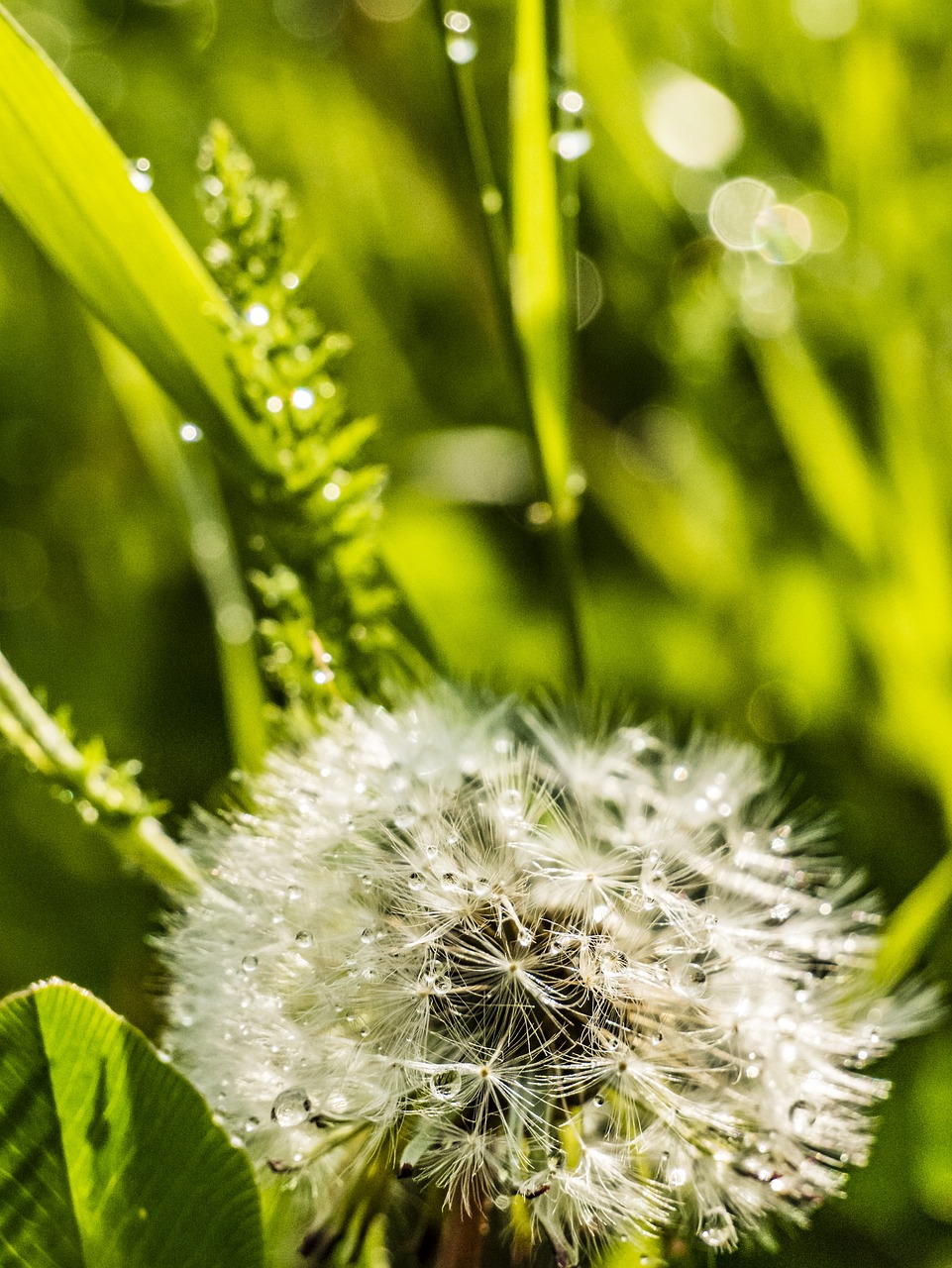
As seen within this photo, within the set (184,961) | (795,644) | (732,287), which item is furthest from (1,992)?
(732,287)

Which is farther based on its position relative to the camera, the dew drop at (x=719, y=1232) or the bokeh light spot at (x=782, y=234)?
the bokeh light spot at (x=782, y=234)

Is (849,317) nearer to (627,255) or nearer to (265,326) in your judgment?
(627,255)

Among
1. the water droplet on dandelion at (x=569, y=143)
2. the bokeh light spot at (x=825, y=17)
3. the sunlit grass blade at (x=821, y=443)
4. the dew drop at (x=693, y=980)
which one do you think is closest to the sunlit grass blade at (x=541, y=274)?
the water droplet on dandelion at (x=569, y=143)

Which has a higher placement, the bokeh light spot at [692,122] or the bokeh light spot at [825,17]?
the bokeh light spot at [825,17]

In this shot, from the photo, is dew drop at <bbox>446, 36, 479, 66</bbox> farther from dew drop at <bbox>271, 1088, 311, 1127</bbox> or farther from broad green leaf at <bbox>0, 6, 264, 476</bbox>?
dew drop at <bbox>271, 1088, 311, 1127</bbox>

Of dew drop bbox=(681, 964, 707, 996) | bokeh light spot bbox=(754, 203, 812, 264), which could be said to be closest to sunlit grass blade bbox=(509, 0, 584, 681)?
dew drop bbox=(681, 964, 707, 996)

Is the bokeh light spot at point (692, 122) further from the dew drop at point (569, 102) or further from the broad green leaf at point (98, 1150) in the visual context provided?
the broad green leaf at point (98, 1150)

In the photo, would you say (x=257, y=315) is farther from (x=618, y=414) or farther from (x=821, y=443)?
(x=618, y=414)
